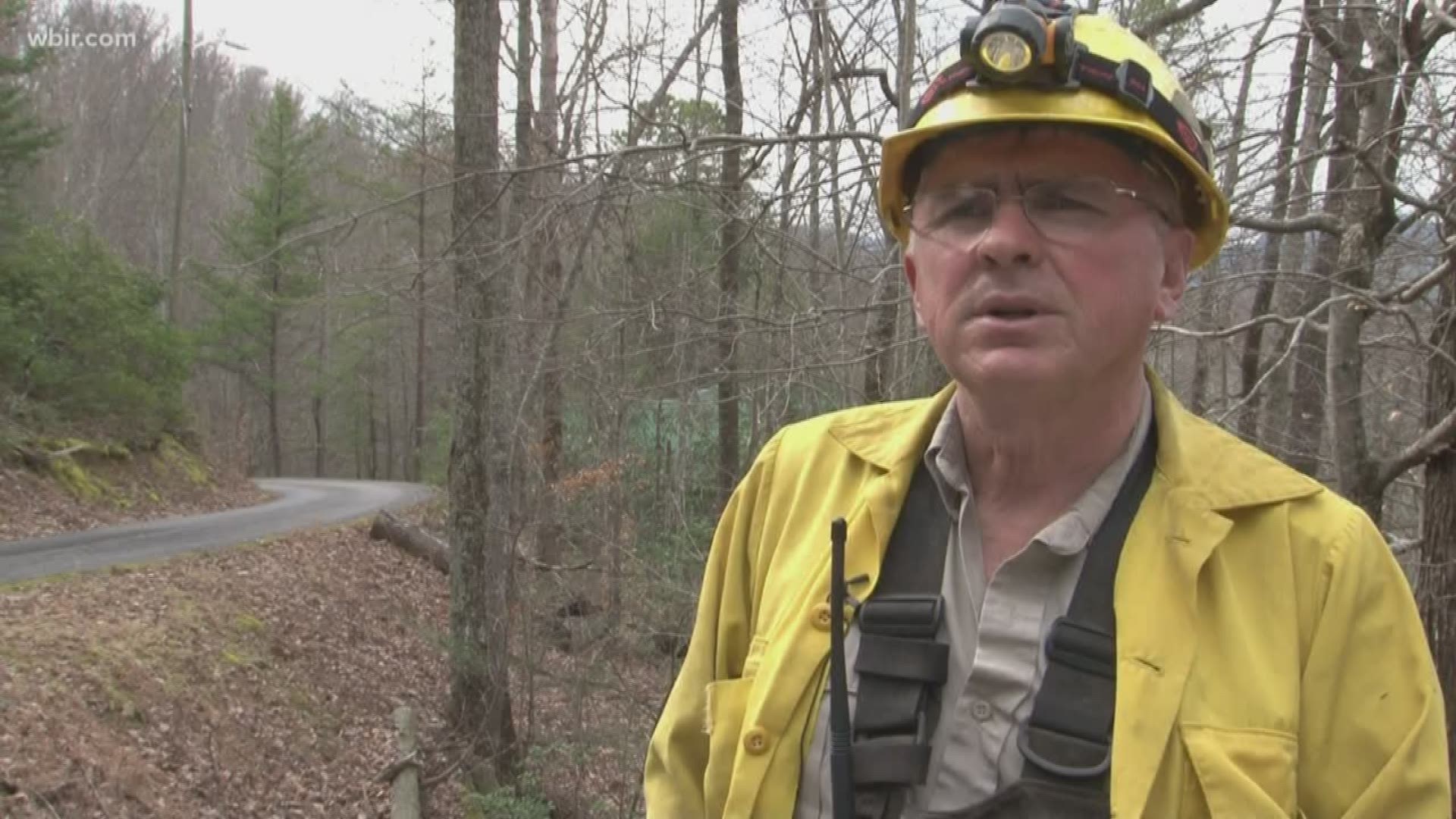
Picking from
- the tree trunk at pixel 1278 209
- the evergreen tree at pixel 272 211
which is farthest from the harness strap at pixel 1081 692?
the evergreen tree at pixel 272 211

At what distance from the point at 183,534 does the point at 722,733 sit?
50.3ft

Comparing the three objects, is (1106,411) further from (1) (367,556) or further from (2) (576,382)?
(1) (367,556)

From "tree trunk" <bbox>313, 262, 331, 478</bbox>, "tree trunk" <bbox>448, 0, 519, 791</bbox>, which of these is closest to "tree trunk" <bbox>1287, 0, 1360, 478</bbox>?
"tree trunk" <bbox>448, 0, 519, 791</bbox>

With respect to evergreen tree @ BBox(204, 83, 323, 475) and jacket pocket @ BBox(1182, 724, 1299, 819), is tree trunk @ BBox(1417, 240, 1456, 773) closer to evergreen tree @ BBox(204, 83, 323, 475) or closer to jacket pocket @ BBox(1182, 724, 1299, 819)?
jacket pocket @ BBox(1182, 724, 1299, 819)

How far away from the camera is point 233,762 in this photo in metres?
8.84

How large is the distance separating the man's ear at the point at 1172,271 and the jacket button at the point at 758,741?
85 cm

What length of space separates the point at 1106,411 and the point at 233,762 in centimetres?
921

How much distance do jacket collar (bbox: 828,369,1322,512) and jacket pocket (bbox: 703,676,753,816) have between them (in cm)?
43

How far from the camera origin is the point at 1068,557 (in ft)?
4.81

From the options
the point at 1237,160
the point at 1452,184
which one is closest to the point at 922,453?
the point at 1452,184

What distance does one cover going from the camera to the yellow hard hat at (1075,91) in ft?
4.68

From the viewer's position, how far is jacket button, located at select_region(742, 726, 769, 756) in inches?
59.2

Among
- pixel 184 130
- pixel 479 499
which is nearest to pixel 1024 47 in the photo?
pixel 479 499

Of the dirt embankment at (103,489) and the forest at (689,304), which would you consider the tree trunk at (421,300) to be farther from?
the dirt embankment at (103,489)
